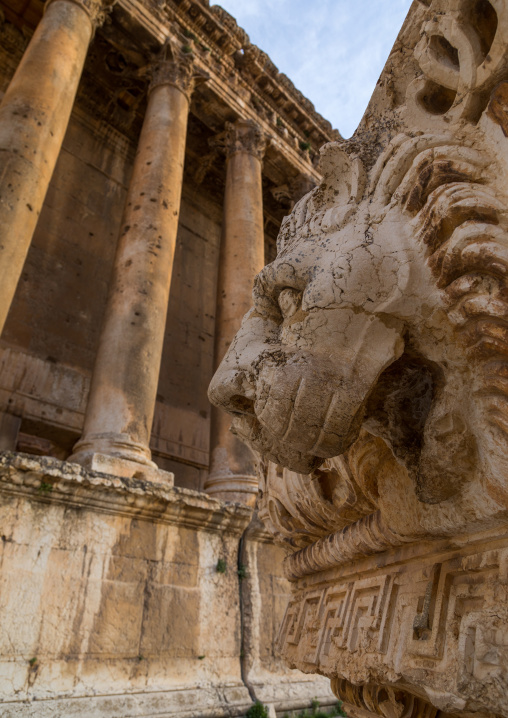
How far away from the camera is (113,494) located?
4.24m

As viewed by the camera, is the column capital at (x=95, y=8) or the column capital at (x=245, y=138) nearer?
the column capital at (x=95, y=8)

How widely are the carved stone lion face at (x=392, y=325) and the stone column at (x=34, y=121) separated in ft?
14.5

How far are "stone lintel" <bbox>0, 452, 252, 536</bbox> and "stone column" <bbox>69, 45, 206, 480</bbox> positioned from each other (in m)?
0.78

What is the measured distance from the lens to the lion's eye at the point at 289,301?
1.31 m

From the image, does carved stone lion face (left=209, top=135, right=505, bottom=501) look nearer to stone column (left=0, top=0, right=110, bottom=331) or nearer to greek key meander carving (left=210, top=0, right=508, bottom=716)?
greek key meander carving (left=210, top=0, right=508, bottom=716)

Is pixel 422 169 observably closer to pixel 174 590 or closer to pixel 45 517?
pixel 45 517

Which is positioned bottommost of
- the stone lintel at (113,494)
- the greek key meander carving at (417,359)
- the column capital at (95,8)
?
the greek key meander carving at (417,359)

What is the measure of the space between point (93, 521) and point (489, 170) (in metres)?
3.91

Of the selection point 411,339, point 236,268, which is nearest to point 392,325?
point 411,339

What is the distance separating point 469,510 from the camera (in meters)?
1.13

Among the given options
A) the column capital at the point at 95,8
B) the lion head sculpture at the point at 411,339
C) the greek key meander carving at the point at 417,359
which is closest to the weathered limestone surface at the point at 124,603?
the greek key meander carving at the point at 417,359

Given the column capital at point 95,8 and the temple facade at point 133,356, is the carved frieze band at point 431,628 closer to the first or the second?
the temple facade at point 133,356

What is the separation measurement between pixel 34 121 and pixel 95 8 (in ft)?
10.5

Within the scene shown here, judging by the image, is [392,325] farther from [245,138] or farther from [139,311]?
[245,138]
